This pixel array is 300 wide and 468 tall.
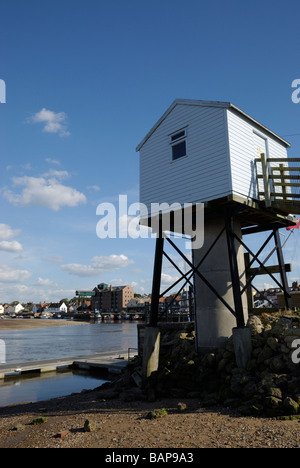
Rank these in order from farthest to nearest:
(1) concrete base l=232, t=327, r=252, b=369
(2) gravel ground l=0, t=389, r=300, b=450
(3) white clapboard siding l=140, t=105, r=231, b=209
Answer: (3) white clapboard siding l=140, t=105, r=231, b=209 < (1) concrete base l=232, t=327, r=252, b=369 < (2) gravel ground l=0, t=389, r=300, b=450

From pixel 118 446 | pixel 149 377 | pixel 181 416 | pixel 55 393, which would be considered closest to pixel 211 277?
pixel 149 377

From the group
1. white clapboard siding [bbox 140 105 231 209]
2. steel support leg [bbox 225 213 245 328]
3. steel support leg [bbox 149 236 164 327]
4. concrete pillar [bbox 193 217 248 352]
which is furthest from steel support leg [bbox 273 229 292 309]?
steel support leg [bbox 149 236 164 327]

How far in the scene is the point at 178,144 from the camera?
15.4 m

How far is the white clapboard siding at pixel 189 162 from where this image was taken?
44.1 feet

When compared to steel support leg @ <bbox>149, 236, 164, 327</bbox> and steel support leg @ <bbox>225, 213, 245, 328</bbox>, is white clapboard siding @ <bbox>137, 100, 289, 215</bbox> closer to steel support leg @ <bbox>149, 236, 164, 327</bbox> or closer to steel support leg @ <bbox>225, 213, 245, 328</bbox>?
steel support leg @ <bbox>225, 213, 245, 328</bbox>

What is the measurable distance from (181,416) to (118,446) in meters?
2.53

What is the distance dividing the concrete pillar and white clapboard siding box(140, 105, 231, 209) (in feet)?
6.40

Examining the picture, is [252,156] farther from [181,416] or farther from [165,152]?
[181,416]

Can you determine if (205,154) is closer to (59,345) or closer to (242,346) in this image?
(242,346)

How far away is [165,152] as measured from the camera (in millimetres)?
15867

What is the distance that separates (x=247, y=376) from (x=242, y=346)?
3.74 ft

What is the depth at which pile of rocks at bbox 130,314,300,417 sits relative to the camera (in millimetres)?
9945

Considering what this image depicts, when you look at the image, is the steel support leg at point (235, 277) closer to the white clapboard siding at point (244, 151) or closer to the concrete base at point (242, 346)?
the concrete base at point (242, 346)

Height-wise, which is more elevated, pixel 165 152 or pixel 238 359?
pixel 165 152
